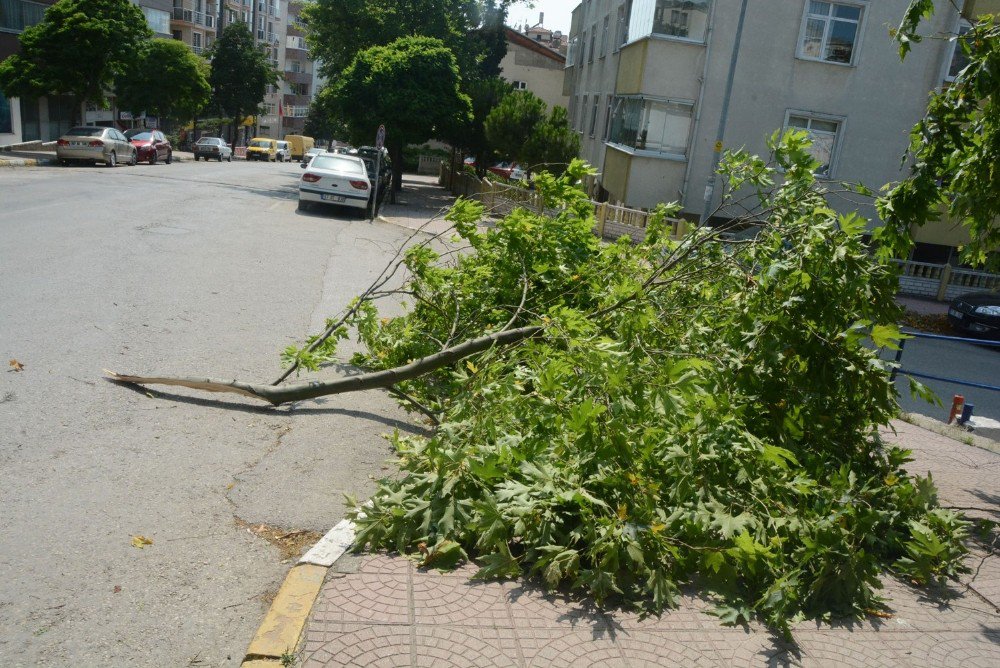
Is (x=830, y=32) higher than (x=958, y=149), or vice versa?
(x=830, y=32)

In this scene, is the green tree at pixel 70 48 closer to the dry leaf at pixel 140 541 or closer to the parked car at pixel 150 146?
the parked car at pixel 150 146

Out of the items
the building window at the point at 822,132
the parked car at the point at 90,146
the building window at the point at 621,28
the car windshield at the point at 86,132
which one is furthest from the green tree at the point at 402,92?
the building window at the point at 822,132

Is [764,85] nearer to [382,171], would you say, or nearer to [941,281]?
[941,281]

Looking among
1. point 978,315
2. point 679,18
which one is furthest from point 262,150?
point 978,315

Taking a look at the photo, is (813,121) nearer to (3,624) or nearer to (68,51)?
(3,624)

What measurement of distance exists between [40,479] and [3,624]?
1578 millimetres

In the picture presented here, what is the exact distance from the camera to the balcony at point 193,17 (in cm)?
6944

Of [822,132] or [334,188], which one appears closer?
[334,188]

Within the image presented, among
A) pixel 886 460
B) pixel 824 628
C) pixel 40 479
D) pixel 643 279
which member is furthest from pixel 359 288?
pixel 824 628

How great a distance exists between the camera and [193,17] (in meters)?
70.7

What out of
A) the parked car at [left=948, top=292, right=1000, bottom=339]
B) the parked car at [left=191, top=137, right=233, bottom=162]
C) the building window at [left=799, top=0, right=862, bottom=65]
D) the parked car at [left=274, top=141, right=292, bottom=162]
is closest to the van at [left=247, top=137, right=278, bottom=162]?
the parked car at [left=274, top=141, right=292, bottom=162]

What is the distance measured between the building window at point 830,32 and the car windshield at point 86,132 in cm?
2469

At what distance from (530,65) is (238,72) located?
71.3ft

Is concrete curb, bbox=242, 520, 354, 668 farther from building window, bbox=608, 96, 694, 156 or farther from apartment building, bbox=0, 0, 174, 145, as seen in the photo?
apartment building, bbox=0, 0, 174, 145
